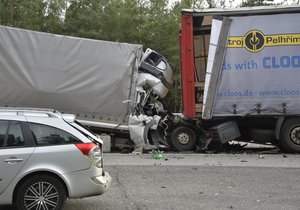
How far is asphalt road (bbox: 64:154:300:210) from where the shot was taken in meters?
7.50

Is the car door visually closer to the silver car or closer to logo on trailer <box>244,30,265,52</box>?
the silver car

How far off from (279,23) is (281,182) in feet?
16.3

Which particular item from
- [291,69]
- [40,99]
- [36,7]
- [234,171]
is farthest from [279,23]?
[36,7]

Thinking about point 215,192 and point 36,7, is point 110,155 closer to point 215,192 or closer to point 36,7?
point 215,192

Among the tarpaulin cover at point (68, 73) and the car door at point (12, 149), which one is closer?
the car door at point (12, 149)

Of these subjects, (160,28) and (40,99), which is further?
(160,28)

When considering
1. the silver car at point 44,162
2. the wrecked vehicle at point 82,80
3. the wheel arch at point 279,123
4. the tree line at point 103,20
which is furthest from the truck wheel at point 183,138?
the tree line at point 103,20

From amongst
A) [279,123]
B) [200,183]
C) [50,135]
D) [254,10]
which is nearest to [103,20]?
[254,10]

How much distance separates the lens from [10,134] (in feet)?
20.7

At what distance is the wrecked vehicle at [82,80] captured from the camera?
1267 centimetres

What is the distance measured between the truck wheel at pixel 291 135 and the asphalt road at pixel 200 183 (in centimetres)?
32

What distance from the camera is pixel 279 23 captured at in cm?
1277

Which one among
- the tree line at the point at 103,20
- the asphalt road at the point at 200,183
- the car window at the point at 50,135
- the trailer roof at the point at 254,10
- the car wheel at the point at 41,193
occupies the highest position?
the tree line at the point at 103,20

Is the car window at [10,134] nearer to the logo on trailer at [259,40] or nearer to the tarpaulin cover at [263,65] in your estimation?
the tarpaulin cover at [263,65]
